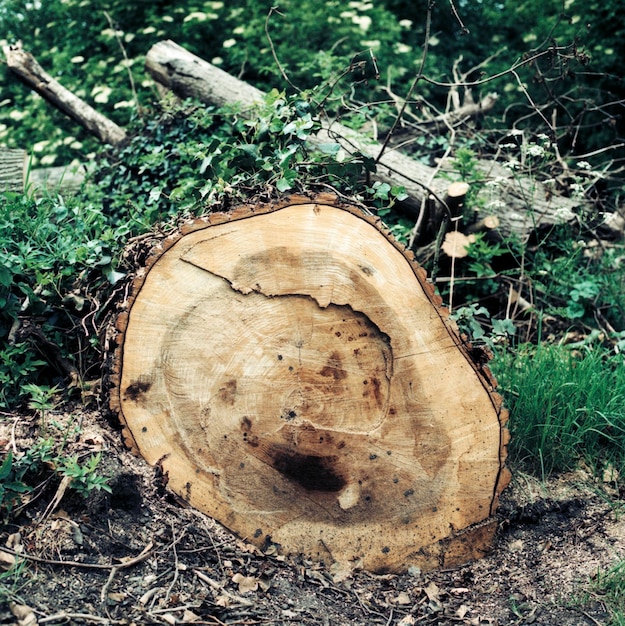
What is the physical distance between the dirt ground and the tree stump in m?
0.08

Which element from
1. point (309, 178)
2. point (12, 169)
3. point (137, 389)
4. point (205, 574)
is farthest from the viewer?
Answer: point (12, 169)

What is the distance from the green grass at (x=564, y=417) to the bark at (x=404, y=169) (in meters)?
0.92

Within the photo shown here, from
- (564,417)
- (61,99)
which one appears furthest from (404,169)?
(61,99)

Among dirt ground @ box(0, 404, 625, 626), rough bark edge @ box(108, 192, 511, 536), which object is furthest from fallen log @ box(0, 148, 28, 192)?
dirt ground @ box(0, 404, 625, 626)

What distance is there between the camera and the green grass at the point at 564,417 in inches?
106

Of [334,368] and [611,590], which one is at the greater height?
[334,368]

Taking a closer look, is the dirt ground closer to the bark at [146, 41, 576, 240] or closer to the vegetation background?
the vegetation background

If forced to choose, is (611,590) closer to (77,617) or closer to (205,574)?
(205,574)

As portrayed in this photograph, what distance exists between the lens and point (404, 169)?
379 centimetres

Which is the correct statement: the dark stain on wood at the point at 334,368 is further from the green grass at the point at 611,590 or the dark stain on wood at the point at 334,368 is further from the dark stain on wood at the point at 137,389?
the green grass at the point at 611,590

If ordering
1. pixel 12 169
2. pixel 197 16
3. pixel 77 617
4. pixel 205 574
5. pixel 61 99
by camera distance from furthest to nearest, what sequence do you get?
pixel 197 16 → pixel 61 99 → pixel 12 169 → pixel 205 574 → pixel 77 617

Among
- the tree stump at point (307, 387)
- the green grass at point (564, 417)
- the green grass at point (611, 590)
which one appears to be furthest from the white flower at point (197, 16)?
the green grass at point (611, 590)

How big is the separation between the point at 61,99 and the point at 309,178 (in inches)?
105

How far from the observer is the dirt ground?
1847 millimetres
